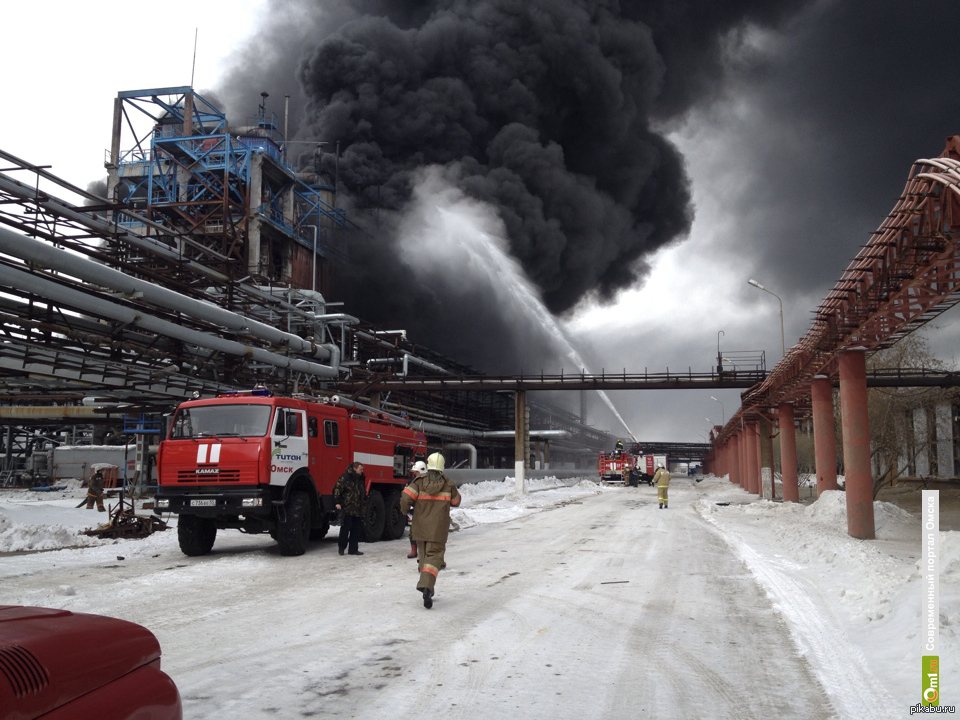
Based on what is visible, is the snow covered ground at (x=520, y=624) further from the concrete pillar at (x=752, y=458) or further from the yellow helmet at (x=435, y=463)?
the concrete pillar at (x=752, y=458)

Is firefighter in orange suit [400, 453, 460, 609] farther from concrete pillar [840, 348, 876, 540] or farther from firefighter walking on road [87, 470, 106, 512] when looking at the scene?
firefighter walking on road [87, 470, 106, 512]

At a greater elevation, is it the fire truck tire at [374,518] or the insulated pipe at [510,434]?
the insulated pipe at [510,434]

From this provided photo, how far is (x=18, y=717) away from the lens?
84.5 inches

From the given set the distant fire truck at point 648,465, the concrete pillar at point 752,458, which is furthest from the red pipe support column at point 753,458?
the distant fire truck at point 648,465

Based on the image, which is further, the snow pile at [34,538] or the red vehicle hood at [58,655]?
the snow pile at [34,538]

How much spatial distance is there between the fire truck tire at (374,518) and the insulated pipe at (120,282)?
5.36 m

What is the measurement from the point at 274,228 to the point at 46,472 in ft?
67.0

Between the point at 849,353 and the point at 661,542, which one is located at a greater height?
the point at 849,353

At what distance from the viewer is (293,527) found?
1188 centimetres

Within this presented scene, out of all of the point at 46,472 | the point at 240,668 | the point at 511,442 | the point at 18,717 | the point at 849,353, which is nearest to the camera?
the point at 18,717

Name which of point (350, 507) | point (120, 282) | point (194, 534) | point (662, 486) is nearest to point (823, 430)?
point (662, 486)

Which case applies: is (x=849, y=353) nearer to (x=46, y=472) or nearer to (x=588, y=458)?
(x=46, y=472)

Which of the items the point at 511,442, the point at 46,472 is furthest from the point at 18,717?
the point at 511,442

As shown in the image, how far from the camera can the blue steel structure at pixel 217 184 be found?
4666 centimetres
